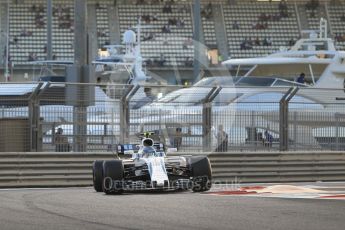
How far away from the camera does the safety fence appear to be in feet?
63.5

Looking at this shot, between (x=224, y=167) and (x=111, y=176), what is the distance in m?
4.17

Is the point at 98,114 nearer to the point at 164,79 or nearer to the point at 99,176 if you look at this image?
the point at 99,176

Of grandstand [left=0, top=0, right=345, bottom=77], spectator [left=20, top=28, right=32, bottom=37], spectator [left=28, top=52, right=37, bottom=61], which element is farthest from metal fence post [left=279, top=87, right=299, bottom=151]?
spectator [left=20, top=28, right=32, bottom=37]

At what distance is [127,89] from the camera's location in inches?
788

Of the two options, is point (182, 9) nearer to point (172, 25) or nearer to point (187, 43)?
point (172, 25)

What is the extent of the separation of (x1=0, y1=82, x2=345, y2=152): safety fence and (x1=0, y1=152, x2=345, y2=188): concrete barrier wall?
2.02 feet

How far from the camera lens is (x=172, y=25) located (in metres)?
55.3

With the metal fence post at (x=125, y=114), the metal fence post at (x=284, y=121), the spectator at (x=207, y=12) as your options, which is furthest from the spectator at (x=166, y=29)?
the metal fence post at (x=125, y=114)

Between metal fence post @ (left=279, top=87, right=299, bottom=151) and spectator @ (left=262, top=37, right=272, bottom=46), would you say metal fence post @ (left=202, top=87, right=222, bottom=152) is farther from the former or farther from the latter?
spectator @ (left=262, top=37, right=272, bottom=46)

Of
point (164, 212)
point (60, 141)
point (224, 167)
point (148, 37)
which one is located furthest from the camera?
point (148, 37)

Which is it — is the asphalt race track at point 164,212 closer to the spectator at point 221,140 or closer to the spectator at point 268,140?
the spectator at point 221,140

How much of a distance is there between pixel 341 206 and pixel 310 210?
2.66 feet

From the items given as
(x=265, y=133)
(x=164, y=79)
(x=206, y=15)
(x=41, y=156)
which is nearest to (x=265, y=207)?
(x=41, y=156)

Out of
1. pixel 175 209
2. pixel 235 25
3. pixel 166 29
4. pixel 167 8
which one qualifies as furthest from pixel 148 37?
pixel 175 209
